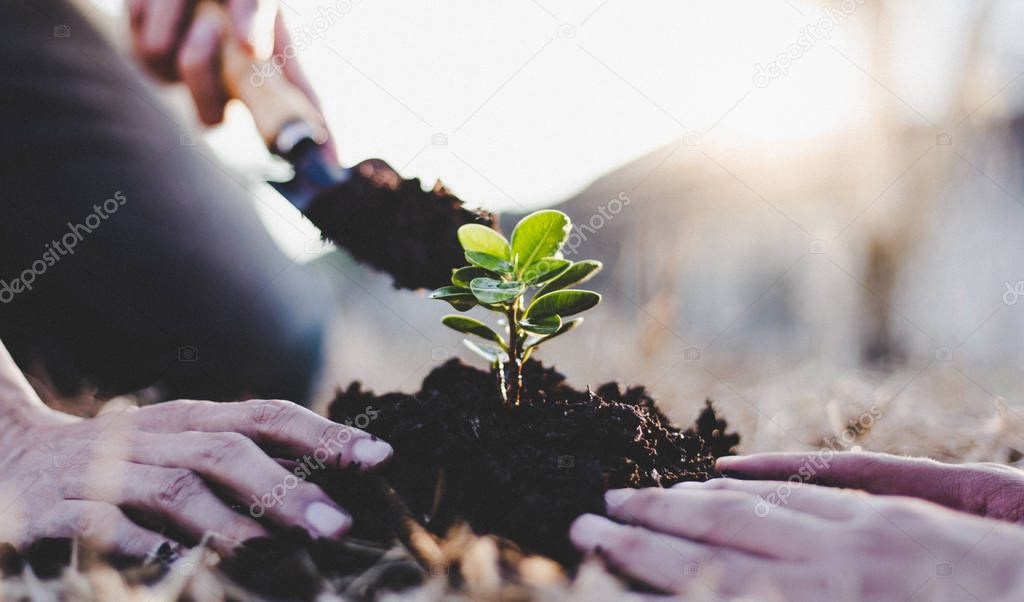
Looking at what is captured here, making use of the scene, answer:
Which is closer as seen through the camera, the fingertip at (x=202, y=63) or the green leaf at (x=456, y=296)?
the green leaf at (x=456, y=296)

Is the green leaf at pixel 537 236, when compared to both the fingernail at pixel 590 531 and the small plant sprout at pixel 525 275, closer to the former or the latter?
the small plant sprout at pixel 525 275

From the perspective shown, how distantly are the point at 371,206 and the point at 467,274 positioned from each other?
1.26 ft

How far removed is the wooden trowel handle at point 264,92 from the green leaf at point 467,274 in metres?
0.54

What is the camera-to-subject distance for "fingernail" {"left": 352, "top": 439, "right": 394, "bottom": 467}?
100 cm

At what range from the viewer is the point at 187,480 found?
1006 millimetres

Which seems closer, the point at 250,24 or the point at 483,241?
the point at 483,241

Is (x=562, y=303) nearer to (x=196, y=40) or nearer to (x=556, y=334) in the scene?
(x=556, y=334)

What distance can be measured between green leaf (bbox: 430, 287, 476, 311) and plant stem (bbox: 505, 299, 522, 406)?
0.08 metres

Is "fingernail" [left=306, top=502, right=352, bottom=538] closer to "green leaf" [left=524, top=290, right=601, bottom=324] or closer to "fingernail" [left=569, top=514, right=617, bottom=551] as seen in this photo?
"fingernail" [left=569, top=514, right=617, bottom=551]

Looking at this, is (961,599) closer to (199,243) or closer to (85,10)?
(199,243)

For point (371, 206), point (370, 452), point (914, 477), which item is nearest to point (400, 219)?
point (371, 206)

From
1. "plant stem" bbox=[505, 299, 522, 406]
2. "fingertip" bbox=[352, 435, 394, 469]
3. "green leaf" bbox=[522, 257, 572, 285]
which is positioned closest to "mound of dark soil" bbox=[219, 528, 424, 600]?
"fingertip" bbox=[352, 435, 394, 469]

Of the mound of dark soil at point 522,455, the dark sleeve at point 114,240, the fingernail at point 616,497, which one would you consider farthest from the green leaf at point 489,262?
the dark sleeve at point 114,240

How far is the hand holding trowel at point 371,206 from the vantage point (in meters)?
1.31
